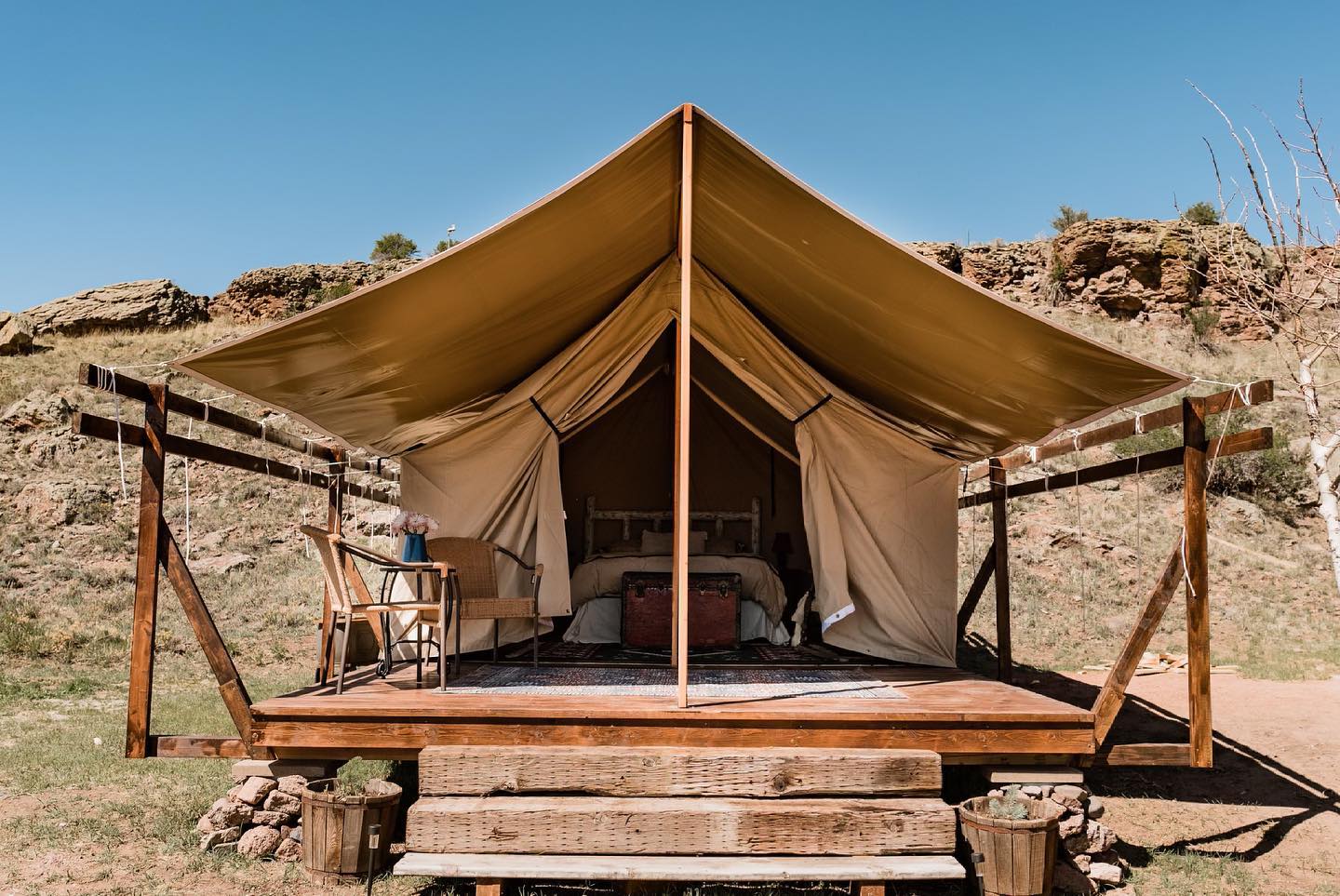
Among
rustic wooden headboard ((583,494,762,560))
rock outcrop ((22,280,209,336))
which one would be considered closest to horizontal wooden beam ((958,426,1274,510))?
rustic wooden headboard ((583,494,762,560))

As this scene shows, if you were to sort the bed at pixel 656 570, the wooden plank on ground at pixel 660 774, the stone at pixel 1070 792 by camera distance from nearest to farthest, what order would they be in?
the wooden plank on ground at pixel 660 774, the stone at pixel 1070 792, the bed at pixel 656 570

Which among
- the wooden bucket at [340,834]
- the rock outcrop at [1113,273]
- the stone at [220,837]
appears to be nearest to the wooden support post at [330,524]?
the stone at [220,837]

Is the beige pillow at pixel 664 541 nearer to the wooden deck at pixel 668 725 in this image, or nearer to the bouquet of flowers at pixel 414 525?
the bouquet of flowers at pixel 414 525

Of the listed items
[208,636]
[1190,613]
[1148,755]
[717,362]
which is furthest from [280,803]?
[717,362]

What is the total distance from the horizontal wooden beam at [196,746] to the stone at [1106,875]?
3.63m

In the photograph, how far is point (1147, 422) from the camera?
4559 millimetres

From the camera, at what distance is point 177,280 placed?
26.7m

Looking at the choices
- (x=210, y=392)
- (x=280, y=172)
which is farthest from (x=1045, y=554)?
(x=210, y=392)

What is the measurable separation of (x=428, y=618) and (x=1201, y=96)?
4.31 m

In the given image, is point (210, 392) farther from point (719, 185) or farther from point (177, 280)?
point (719, 185)

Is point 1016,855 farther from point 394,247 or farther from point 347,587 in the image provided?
point 394,247

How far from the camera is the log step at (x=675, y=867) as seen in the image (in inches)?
137

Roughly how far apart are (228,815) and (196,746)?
33 cm

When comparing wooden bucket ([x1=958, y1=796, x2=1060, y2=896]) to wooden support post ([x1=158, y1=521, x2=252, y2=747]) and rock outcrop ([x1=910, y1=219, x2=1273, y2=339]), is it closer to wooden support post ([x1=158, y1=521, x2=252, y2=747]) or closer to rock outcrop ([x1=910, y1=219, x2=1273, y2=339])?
wooden support post ([x1=158, y1=521, x2=252, y2=747])
